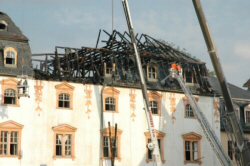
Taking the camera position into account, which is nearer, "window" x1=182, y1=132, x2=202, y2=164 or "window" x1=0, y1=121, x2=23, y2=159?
"window" x1=0, y1=121, x2=23, y2=159

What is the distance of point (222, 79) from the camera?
36.7 metres

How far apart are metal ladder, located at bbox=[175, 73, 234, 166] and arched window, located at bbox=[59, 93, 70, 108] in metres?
10.8

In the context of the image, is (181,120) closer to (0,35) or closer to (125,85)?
(125,85)

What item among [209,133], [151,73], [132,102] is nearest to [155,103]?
[132,102]

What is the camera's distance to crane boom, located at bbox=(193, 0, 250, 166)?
35.9 metres

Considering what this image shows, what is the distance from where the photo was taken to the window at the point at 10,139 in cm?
4281

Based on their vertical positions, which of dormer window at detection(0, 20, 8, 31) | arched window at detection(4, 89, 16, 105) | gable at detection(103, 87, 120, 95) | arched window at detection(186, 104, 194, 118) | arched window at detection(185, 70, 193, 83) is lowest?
arched window at detection(186, 104, 194, 118)

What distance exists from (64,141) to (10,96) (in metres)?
6.42

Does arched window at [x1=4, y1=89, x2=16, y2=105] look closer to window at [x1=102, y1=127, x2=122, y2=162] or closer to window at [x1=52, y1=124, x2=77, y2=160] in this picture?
window at [x1=52, y1=124, x2=77, y2=160]

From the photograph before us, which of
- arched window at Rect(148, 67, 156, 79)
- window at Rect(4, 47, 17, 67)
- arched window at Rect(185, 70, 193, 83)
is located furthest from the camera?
arched window at Rect(185, 70, 193, 83)

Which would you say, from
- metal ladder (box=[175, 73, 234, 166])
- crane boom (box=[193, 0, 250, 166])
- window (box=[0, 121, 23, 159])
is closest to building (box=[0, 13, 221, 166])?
window (box=[0, 121, 23, 159])

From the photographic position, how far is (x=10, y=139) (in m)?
43.2

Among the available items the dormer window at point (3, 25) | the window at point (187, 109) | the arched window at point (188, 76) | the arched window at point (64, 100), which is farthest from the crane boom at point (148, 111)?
the arched window at point (188, 76)

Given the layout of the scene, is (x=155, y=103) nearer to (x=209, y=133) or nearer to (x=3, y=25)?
(x=209, y=133)
